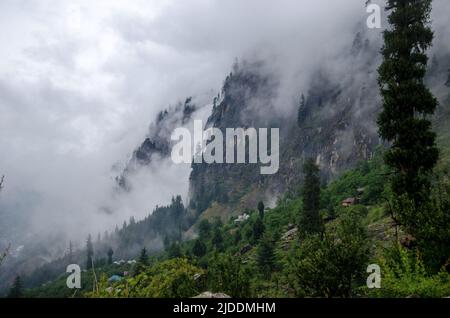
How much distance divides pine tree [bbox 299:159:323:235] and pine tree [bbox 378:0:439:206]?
38335 mm

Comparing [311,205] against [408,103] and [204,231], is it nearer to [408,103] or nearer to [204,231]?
[408,103]

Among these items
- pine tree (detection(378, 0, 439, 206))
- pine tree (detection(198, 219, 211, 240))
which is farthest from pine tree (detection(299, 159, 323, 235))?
pine tree (detection(198, 219, 211, 240))

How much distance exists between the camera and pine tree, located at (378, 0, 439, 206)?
2975cm

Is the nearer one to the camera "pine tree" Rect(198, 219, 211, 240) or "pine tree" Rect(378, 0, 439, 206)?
"pine tree" Rect(378, 0, 439, 206)

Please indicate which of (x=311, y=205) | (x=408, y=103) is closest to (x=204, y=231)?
(x=311, y=205)

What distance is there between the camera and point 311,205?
70562 mm

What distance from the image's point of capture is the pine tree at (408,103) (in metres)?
29.8

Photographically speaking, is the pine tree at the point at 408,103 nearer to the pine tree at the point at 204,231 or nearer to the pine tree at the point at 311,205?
the pine tree at the point at 311,205

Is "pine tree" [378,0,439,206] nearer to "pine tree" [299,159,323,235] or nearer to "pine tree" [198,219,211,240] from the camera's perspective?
"pine tree" [299,159,323,235]

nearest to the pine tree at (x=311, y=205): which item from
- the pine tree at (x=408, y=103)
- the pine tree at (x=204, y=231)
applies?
the pine tree at (x=408, y=103)

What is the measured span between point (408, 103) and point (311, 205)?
136 ft
